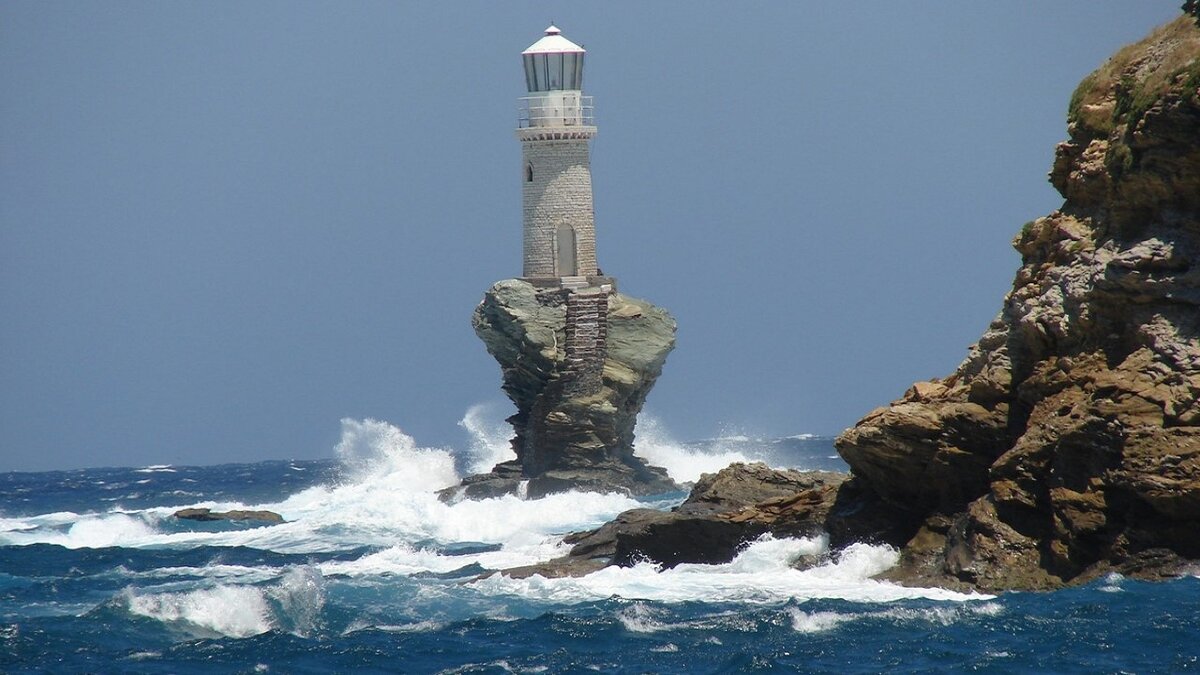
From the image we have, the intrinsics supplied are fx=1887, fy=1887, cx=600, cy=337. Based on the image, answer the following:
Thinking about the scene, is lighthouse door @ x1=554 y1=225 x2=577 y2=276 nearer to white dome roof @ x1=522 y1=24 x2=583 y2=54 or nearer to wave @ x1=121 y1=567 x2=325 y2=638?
white dome roof @ x1=522 y1=24 x2=583 y2=54

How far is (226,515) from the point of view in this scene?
58062 mm

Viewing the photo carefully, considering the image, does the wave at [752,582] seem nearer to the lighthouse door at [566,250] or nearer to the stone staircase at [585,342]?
the stone staircase at [585,342]

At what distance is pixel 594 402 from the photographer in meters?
61.0

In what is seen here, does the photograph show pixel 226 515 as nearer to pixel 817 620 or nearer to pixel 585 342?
pixel 585 342

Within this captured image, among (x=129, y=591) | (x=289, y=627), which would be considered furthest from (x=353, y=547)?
(x=289, y=627)

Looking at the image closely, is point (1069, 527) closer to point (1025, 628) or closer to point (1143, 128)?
point (1025, 628)

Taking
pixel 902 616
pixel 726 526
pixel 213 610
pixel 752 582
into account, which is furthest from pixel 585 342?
pixel 902 616

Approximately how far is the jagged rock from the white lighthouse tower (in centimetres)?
1202

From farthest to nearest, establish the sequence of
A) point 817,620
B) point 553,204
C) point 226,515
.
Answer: point 553,204
point 226,515
point 817,620

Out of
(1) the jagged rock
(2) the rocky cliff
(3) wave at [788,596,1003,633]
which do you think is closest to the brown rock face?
(2) the rocky cliff

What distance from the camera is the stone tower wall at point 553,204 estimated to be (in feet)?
208

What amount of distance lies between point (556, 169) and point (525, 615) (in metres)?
33.0

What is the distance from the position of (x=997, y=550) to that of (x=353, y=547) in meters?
21.8

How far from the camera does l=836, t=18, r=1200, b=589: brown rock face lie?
94.6ft
